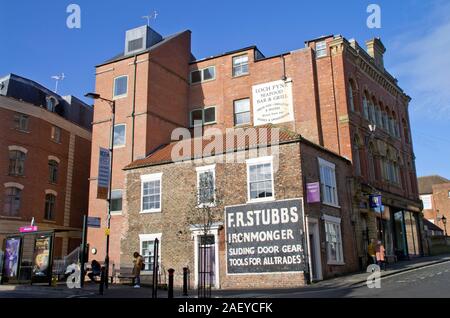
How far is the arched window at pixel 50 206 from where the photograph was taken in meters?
36.2

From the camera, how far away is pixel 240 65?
33125 millimetres

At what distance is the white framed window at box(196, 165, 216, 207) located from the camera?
2278 centimetres

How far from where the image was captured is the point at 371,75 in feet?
112

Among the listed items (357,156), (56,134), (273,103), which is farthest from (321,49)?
(56,134)

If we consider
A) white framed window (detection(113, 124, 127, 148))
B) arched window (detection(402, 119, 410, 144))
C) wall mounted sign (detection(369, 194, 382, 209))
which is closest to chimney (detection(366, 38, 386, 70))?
arched window (detection(402, 119, 410, 144))

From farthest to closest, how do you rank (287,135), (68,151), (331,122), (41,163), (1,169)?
(68,151), (41,163), (1,169), (331,122), (287,135)

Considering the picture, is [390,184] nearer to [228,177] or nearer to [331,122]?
[331,122]

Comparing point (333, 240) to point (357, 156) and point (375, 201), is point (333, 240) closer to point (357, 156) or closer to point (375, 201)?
point (375, 201)

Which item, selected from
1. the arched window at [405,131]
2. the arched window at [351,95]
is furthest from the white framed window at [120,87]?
the arched window at [405,131]

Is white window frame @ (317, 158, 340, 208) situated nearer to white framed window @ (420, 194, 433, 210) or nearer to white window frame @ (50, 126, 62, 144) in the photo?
white window frame @ (50, 126, 62, 144)

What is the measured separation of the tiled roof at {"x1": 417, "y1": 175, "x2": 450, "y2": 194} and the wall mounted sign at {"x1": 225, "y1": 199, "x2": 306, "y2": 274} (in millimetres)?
49050

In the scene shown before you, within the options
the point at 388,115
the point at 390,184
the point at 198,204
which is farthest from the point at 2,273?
the point at 388,115

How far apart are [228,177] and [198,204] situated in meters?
2.08
